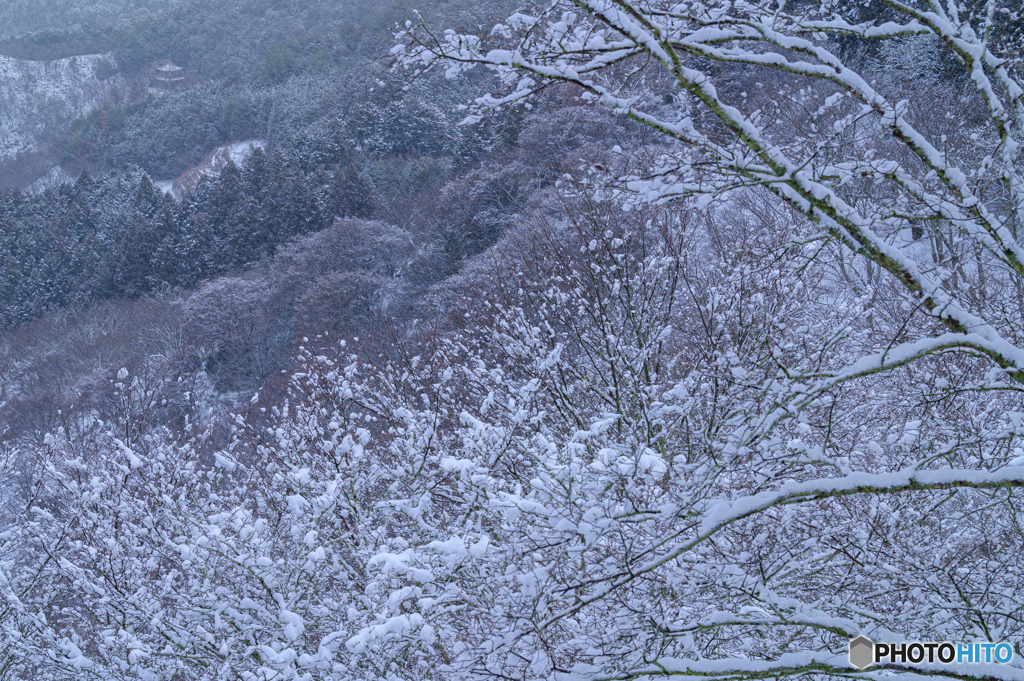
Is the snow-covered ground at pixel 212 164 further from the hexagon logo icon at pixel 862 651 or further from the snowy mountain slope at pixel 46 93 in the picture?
the hexagon logo icon at pixel 862 651

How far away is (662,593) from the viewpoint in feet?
11.0

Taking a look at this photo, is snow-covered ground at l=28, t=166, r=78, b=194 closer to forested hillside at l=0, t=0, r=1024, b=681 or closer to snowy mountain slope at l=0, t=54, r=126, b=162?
snowy mountain slope at l=0, t=54, r=126, b=162

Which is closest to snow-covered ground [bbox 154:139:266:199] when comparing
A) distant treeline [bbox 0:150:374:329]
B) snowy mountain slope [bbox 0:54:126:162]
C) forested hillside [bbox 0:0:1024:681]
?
distant treeline [bbox 0:150:374:329]

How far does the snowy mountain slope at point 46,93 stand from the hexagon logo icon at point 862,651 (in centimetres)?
7572

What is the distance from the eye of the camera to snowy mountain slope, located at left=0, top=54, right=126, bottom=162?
62656 mm

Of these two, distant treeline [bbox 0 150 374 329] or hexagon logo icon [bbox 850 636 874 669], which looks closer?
hexagon logo icon [bbox 850 636 874 669]

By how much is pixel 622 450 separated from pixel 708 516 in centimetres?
121

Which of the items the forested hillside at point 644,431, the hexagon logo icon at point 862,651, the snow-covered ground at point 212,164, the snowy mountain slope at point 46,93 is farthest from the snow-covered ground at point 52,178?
the hexagon logo icon at point 862,651

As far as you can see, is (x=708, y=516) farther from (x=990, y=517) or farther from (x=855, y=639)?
(x=990, y=517)

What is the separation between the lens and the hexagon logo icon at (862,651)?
3.11 m

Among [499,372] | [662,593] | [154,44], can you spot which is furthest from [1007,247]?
[154,44]

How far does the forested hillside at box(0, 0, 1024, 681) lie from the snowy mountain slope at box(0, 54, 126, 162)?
5666 centimetres

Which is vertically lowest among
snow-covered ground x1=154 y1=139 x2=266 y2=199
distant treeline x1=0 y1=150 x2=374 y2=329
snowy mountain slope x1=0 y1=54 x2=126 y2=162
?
distant treeline x1=0 y1=150 x2=374 y2=329

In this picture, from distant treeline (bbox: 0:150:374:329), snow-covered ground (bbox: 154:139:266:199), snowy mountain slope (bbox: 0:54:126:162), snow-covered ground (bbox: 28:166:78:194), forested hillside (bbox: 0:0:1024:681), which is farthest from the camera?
snowy mountain slope (bbox: 0:54:126:162)
